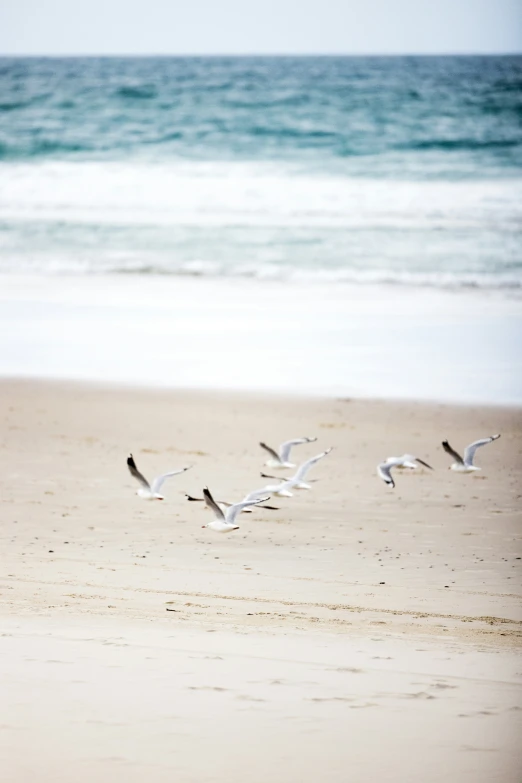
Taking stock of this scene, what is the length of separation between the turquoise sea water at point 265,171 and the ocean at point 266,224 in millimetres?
62

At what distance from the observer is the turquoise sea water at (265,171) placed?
15.7 metres

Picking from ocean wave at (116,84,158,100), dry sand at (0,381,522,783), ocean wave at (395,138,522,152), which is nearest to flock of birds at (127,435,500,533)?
dry sand at (0,381,522,783)

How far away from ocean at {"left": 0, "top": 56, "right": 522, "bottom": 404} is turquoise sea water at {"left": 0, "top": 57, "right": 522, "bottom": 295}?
0.20 ft

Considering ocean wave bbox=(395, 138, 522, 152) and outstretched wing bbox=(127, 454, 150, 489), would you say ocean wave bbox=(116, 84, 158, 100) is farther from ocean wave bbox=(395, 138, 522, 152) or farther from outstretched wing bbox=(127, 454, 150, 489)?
outstretched wing bbox=(127, 454, 150, 489)

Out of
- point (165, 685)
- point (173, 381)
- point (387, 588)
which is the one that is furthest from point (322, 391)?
point (165, 685)

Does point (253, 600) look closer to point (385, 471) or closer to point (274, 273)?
point (385, 471)

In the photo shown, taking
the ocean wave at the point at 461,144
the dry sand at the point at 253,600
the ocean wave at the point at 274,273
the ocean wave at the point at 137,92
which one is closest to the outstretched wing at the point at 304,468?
the dry sand at the point at 253,600

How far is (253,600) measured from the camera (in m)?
4.97

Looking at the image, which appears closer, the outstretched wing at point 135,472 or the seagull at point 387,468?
the outstretched wing at point 135,472

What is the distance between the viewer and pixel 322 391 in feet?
31.2

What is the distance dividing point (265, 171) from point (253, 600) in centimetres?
1687

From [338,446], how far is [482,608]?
312 centimetres

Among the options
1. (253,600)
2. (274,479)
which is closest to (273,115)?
(274,479)

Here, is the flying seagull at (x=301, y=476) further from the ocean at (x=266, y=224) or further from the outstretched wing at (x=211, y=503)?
the ocean at (x=266, y=224)
